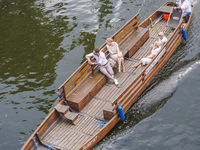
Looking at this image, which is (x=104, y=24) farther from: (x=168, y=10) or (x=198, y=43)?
(x=198, y=43)

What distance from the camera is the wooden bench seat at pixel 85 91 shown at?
1522cm

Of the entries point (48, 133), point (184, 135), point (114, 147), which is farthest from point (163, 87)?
point (48, 133)

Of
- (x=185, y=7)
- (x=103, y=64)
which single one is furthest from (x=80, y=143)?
(x=185, y=7)

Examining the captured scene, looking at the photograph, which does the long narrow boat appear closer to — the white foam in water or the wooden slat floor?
the wooden slat floor

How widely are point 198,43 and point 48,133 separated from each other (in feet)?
40.7

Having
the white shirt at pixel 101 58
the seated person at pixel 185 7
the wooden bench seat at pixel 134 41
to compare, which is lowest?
the wooden bench seat at pixel 134 41

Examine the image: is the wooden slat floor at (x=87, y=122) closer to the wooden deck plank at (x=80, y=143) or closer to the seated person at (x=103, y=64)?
the wooden deck plank at (x=80, y=143)

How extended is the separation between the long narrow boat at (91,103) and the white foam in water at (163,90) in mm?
565

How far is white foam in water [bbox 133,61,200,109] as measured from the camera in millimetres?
16766

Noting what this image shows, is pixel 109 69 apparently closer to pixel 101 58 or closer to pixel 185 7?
pixel 101 58

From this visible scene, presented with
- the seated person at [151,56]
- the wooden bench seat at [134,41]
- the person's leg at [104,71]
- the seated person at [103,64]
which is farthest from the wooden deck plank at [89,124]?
the wooden bench seat at [134,41]

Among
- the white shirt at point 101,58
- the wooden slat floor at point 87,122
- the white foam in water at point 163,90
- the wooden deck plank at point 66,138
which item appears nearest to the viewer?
the wooden deck plank at point 66,138

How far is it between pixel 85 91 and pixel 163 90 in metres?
4.81

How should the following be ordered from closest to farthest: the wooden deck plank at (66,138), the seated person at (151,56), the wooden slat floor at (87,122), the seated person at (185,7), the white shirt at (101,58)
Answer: the wooden deck plank at (66,138)
the wooden slat floor at (87,122)
the white shirt at (101,58)
the seated person at (151,56)
the seated person at (185,7)
